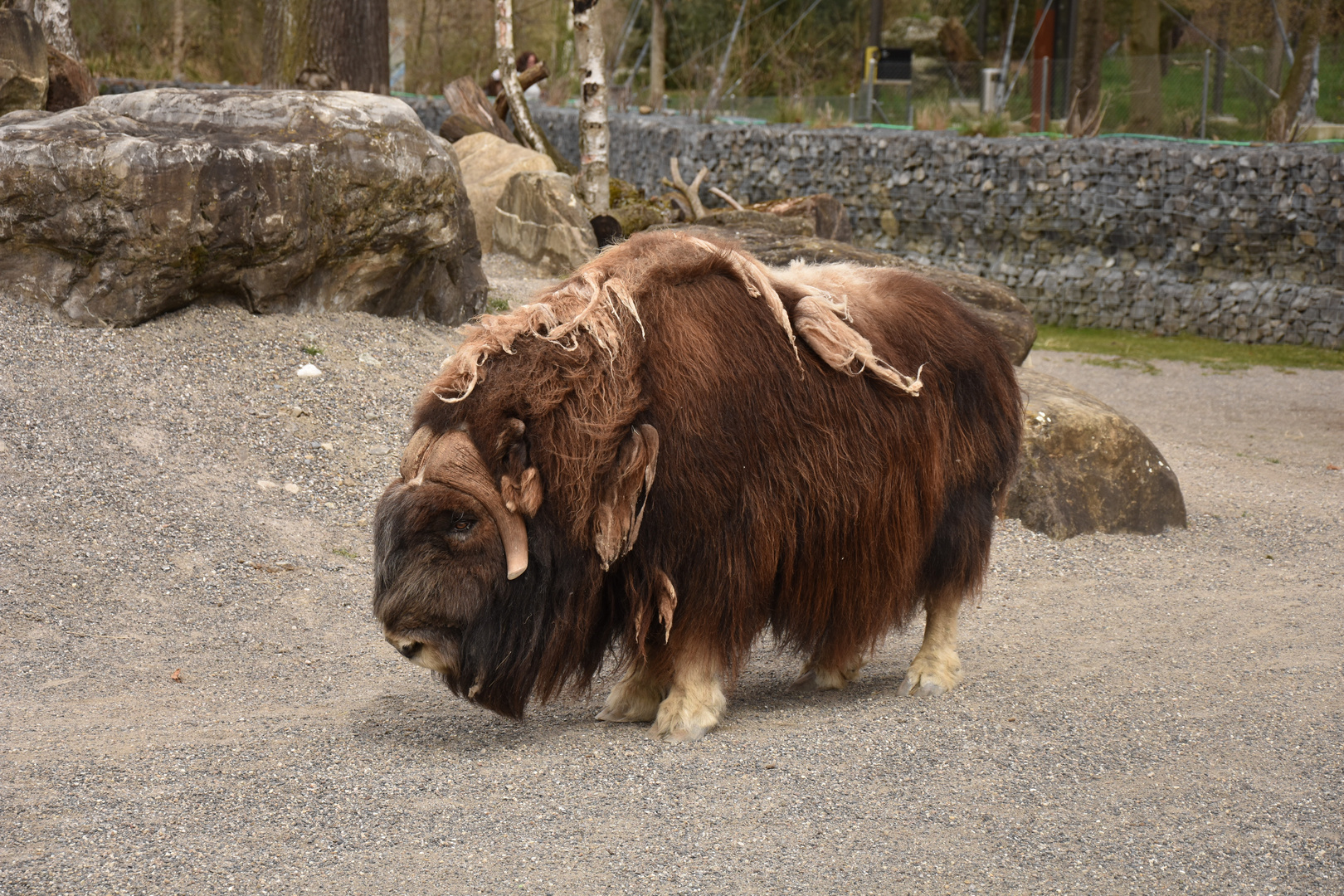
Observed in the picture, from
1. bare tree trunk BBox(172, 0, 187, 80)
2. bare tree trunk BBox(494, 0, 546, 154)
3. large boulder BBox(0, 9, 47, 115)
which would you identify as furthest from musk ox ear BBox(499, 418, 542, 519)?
bare tree trunk BBox(172, 0, 187, 80)

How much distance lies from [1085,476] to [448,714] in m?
3.96

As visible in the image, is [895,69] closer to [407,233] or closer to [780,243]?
[780,243]

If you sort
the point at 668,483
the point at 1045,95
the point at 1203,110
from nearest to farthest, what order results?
the point at 668,483 < the point at 1203,110 < the point at 1045,95

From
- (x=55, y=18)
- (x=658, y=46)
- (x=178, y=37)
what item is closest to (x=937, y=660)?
(x=55, y=18)

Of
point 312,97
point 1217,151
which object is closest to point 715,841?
point 312,97

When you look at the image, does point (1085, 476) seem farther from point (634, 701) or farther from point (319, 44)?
point (319, 44)

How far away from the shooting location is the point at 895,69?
19.6 metres

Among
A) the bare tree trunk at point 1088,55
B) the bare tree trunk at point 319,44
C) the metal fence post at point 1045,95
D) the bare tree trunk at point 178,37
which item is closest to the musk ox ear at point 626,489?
the bare tree trunk at point 319,44

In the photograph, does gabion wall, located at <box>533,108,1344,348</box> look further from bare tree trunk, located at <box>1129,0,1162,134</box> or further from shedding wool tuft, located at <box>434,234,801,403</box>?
shedding wool tuft, located at <box>434,234,801,403</box>

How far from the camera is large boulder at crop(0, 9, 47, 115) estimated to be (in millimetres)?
7500

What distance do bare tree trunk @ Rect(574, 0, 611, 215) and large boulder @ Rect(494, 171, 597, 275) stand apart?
1.54ft

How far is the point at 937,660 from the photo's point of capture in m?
4.18

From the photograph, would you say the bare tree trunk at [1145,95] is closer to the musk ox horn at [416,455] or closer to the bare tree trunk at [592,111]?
the bare tree trunk at [592,111]

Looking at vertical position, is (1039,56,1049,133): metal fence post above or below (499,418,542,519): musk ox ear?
above
